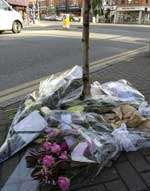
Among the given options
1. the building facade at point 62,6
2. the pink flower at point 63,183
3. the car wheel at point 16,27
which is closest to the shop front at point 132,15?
the building facade at point 62,6

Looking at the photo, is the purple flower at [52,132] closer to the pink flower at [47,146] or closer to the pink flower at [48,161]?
the pink flower at [47,146]

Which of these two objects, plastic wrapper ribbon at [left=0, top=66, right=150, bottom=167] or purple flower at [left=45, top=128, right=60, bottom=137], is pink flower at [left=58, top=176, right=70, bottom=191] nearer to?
plastic wrapper ribbon at [left=0, top=66, right=150, bottom=167]

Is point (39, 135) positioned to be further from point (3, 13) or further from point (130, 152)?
point (3, 13)

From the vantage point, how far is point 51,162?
295 cm

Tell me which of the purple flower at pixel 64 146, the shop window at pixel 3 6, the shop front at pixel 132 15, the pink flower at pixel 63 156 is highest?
the shop window at pixel 3 6

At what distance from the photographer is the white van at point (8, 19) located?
59.7 feet

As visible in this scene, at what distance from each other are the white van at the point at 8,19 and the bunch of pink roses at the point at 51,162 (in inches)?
616

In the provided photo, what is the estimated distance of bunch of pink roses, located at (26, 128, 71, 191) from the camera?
2.84 m

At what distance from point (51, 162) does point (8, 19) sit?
650 inches

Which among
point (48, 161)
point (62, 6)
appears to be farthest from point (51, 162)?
point (62, 6)

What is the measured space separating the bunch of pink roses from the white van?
15647 millimetres

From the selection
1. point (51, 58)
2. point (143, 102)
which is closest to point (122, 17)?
point (51, 58)

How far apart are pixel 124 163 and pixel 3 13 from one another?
52.4ft

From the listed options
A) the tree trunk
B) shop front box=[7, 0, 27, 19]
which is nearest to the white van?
the tree trunk
